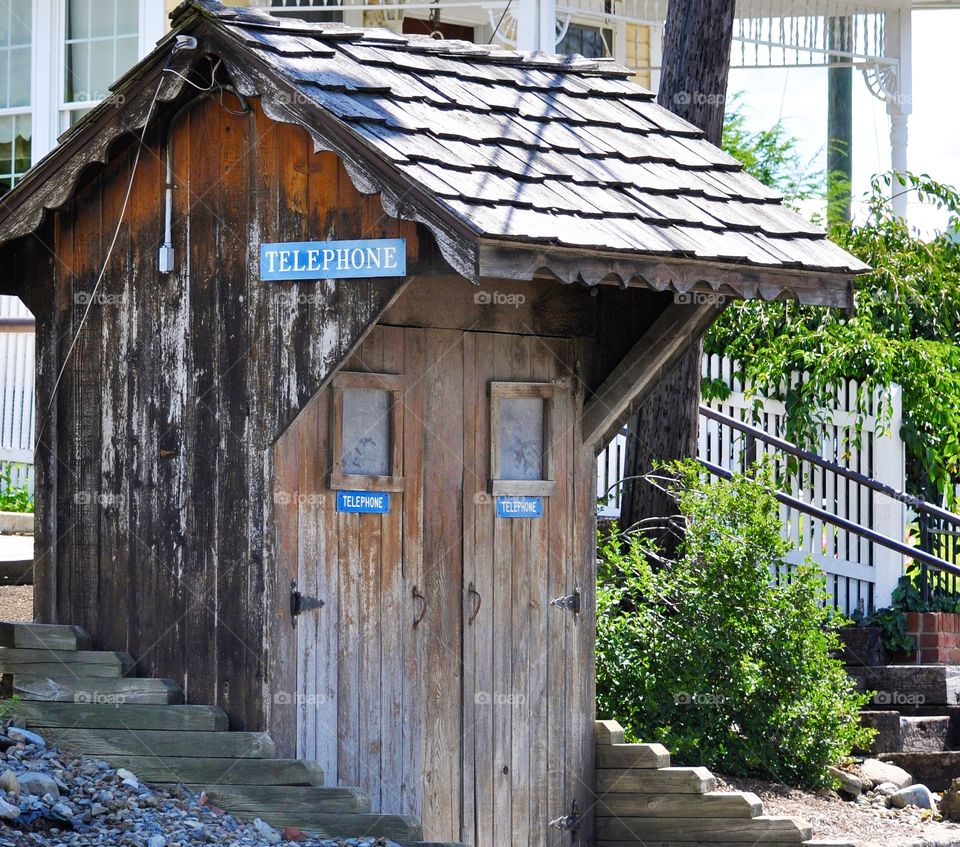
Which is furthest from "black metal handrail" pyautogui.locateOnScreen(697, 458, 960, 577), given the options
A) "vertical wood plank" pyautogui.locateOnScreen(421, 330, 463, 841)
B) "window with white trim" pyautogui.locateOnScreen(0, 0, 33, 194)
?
"window with white trim" pyautogui.locateOnScreen(0, 0, 33, 194)

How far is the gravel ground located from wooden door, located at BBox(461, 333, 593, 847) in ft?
4.25

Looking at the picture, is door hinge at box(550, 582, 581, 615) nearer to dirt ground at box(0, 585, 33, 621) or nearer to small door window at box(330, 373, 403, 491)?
small door window at box(330, 373, 403, 491)

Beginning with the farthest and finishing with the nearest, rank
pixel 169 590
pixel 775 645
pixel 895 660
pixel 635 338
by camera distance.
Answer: pixel 895 660
pixel 775 645
pixel 635 338
pixel 169 590

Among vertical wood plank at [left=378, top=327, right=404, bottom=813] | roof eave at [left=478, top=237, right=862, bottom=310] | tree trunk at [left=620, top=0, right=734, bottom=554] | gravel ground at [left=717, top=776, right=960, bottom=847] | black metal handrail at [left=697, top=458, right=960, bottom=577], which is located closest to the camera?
roof eave at [left=478, top=237, right=862, bottom=310]

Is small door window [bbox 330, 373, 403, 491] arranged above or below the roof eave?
below

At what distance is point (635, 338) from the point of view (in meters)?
7.83

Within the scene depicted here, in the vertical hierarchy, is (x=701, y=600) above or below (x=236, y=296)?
below

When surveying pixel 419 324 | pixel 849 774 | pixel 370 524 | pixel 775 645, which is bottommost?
pixel 849 774

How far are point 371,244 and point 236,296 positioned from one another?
0.70m

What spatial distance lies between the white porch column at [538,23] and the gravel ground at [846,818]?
7.44m

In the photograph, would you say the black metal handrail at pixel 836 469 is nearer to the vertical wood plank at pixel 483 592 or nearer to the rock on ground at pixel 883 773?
the rock on ground at pixel 883 773

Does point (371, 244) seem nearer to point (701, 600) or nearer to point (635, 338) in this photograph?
point (635, 338)

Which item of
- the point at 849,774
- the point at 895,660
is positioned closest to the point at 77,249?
the point at 849,774

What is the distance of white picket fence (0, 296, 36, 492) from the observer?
14.7 metres
